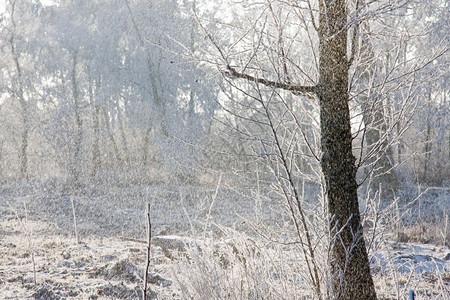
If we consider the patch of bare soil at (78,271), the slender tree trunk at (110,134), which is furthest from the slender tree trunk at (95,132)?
the patch of bare soil at (78,271)

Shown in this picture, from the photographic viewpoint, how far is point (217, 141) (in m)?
24.4

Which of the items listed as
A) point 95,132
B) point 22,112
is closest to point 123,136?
point 95,132

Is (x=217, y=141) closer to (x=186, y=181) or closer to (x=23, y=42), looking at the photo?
(x=186, y=181)

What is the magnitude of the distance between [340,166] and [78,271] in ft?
14.8

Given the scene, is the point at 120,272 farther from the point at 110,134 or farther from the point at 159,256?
the point at 110,134

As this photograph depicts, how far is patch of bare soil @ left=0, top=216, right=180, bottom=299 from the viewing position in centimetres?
525

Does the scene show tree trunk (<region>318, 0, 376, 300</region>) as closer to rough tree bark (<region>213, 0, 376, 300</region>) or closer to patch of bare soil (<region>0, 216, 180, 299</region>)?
rough tree bark (<region>213, 0, 376, 300</region>)

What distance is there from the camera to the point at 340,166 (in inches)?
126

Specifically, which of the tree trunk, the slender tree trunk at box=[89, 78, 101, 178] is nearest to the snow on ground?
the tree trunk

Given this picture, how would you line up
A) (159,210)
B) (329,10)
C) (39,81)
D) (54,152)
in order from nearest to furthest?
(329,10)
(159,210)
(54,152)
(39,81)

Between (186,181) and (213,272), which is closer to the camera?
(213,272)

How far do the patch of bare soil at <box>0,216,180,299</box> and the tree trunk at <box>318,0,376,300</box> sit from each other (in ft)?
6.45

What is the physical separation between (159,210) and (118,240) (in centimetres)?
611

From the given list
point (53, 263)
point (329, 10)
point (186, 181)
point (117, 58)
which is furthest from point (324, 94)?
point (117, 58)
